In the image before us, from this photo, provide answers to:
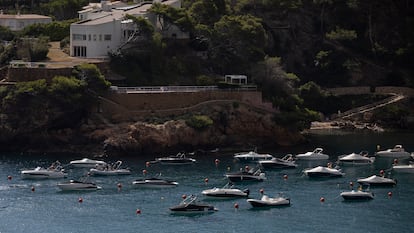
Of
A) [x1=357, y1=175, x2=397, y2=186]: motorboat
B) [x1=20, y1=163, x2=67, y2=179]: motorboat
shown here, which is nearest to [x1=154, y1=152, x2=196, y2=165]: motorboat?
[x1=20, y1=163, x2=67, y2=179]: motorboat

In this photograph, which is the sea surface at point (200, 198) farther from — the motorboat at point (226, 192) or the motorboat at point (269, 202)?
the motorboat at point (226, 192)

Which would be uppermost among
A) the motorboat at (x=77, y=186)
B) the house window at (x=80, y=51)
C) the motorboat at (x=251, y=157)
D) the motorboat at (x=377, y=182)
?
the house window at (x=80, y=51)

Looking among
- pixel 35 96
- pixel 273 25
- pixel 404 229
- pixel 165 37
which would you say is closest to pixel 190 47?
pixel 165 37

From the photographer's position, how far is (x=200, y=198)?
4227 inches

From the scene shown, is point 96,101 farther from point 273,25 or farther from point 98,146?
point 273,25

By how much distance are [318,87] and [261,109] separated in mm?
18461

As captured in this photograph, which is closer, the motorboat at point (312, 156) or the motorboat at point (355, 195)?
the motorboat at point (355, 195)

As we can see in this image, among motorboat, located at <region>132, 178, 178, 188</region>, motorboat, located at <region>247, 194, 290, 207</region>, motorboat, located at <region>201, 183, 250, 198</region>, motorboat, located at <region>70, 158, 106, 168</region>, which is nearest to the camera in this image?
motorboat, located at <region>247, 194, 290, 207</region>

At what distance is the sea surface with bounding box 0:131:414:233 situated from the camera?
97250mm

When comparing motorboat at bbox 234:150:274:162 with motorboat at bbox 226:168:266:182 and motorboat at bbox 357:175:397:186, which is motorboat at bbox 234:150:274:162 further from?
motorboat at bbox 357:175:397:186

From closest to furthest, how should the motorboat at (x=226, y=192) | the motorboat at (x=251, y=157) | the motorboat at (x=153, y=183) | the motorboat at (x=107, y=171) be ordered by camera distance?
1. the motorboat at (x=226, y=192)
2. the motorboat at (x=153, y=183)
3. the motorboat at (x=107, y=171)
4. the motorboat at (x=251, y=157)

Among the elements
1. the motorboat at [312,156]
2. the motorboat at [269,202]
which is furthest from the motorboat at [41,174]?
the motorboat at [312,156]

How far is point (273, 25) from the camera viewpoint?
162875 mm

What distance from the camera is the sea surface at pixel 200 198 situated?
97250 millimetres
